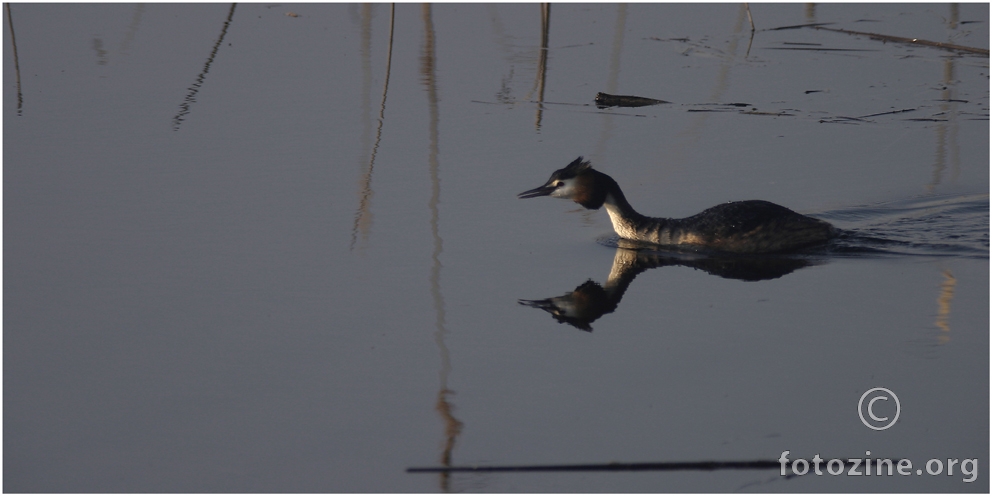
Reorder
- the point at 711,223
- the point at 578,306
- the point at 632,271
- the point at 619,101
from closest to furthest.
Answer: the point at 578,306
the point at 632,271
the point at 711,223
the point at 619,101

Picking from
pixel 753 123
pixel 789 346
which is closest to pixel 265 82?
pixel 753 123

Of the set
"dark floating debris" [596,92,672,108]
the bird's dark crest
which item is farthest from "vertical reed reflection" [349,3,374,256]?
"dark floating debris" [596,92,672,108]

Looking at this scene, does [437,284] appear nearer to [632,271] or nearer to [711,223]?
[632,271]

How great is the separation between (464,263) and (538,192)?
107 cm

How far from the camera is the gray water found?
14.1ft

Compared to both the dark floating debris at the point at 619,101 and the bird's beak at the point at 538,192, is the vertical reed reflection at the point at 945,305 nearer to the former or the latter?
the bird's beak at the point at 538,192

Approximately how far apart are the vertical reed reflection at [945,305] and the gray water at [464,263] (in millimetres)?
20

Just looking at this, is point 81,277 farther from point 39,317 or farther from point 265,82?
point 265,82

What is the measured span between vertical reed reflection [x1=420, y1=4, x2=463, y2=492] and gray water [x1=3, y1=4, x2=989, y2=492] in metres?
0.02

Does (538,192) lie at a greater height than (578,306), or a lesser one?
greater

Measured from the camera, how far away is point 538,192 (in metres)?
7.12

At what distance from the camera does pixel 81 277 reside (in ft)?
19.8

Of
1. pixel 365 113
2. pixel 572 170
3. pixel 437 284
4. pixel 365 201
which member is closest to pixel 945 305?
pixel 572 170

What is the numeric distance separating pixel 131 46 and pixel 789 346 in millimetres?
8630
